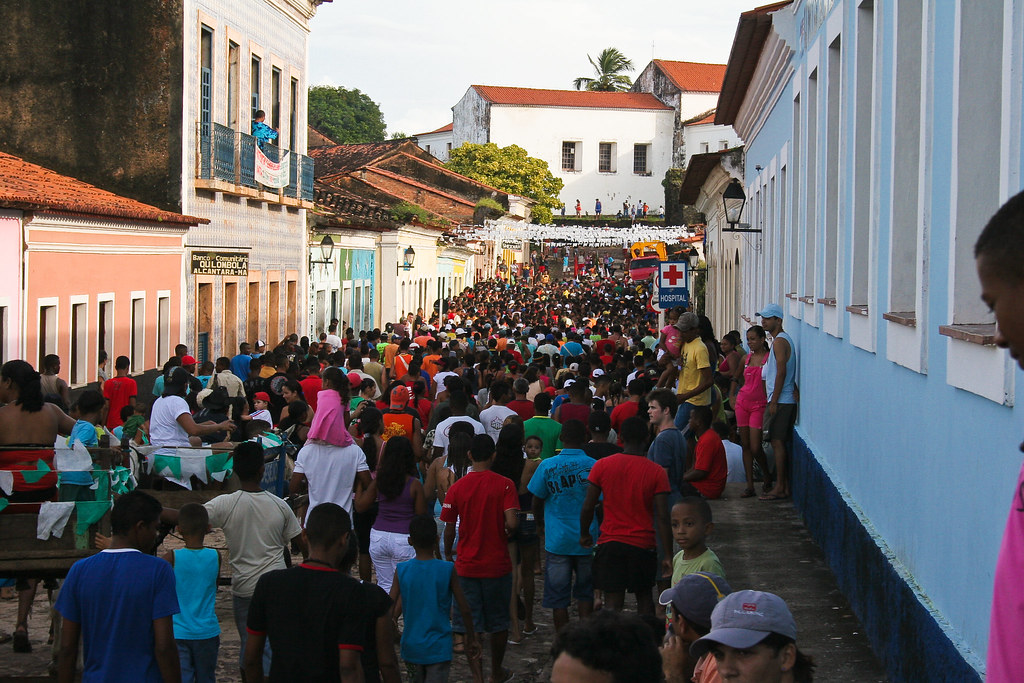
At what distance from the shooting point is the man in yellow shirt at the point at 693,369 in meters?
13.1

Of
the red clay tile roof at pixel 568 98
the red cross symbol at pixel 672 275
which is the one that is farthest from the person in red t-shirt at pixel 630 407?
the red clay tile roof at pixel 568 98

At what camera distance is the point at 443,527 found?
9914 millimetres

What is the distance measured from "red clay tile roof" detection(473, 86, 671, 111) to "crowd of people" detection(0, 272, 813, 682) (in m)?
84.7

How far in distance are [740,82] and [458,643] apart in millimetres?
12015

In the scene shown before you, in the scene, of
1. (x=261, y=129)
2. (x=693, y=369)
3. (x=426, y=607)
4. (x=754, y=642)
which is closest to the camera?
(x=754, y=642)

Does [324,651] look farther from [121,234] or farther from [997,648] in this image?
[121,234]

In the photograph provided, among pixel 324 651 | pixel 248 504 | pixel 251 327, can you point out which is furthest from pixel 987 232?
pixel 251 327

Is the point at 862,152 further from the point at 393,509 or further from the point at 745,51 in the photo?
the point at 745,51

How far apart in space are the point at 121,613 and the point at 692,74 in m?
101

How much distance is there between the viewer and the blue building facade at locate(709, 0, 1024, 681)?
17.0ft

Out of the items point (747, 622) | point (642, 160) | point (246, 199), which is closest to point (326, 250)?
point (246, 199)

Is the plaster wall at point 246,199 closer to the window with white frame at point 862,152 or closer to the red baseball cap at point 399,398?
the red baseball cap at point 399,398

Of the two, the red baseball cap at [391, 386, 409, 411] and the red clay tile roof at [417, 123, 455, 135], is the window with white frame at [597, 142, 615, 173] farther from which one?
the red baseball cap at [391, 386, 409, 411]

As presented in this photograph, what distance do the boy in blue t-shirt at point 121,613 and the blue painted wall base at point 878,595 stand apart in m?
3.32
